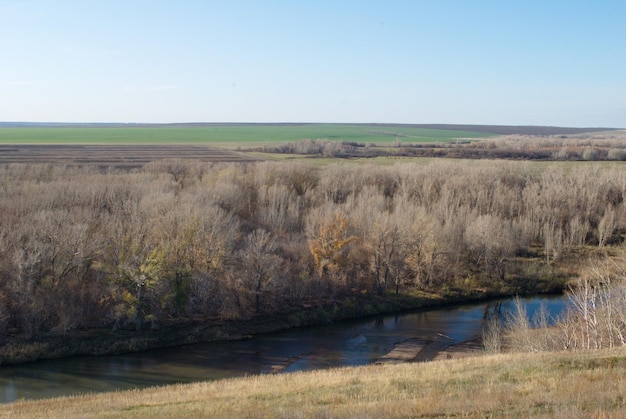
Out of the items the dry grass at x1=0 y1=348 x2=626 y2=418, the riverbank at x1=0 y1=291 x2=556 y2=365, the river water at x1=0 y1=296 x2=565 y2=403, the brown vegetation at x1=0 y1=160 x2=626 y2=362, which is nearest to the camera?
the dry grass at x1=0 y1=348 x2=626 y2=418

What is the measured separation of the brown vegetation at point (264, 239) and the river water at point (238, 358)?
2860mm

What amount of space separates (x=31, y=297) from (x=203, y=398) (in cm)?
1598

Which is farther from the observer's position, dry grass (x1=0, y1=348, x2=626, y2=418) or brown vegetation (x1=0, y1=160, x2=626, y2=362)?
brown vegetation (x1=0, y1=160, x2=626, y2=362)

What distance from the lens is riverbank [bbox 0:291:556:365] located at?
27159 mm

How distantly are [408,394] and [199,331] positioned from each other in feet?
59.3

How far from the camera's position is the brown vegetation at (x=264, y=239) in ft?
98.0

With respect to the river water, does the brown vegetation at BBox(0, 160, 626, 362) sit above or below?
above

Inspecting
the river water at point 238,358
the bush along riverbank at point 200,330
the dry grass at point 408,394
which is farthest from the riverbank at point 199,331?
the dry grass at point 408,394

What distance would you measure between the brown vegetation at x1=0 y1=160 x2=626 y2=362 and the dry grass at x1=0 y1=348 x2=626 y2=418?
36.6 ft

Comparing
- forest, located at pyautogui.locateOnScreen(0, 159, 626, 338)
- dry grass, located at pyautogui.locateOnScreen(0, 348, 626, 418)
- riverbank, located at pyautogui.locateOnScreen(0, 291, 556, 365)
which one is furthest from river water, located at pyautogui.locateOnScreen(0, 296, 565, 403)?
dry grass, located at pyautogui.locateOnScreen(0, 348, 626, 418)

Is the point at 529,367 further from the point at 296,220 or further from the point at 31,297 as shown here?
the point at 296,220

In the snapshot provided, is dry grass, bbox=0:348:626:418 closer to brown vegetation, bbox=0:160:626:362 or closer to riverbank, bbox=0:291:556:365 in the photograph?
riverbank, bbox=0:291:556:365

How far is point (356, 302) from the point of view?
3559 cm

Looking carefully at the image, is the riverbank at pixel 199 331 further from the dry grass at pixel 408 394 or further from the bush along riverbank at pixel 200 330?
the dry grass at pixel 408 394
